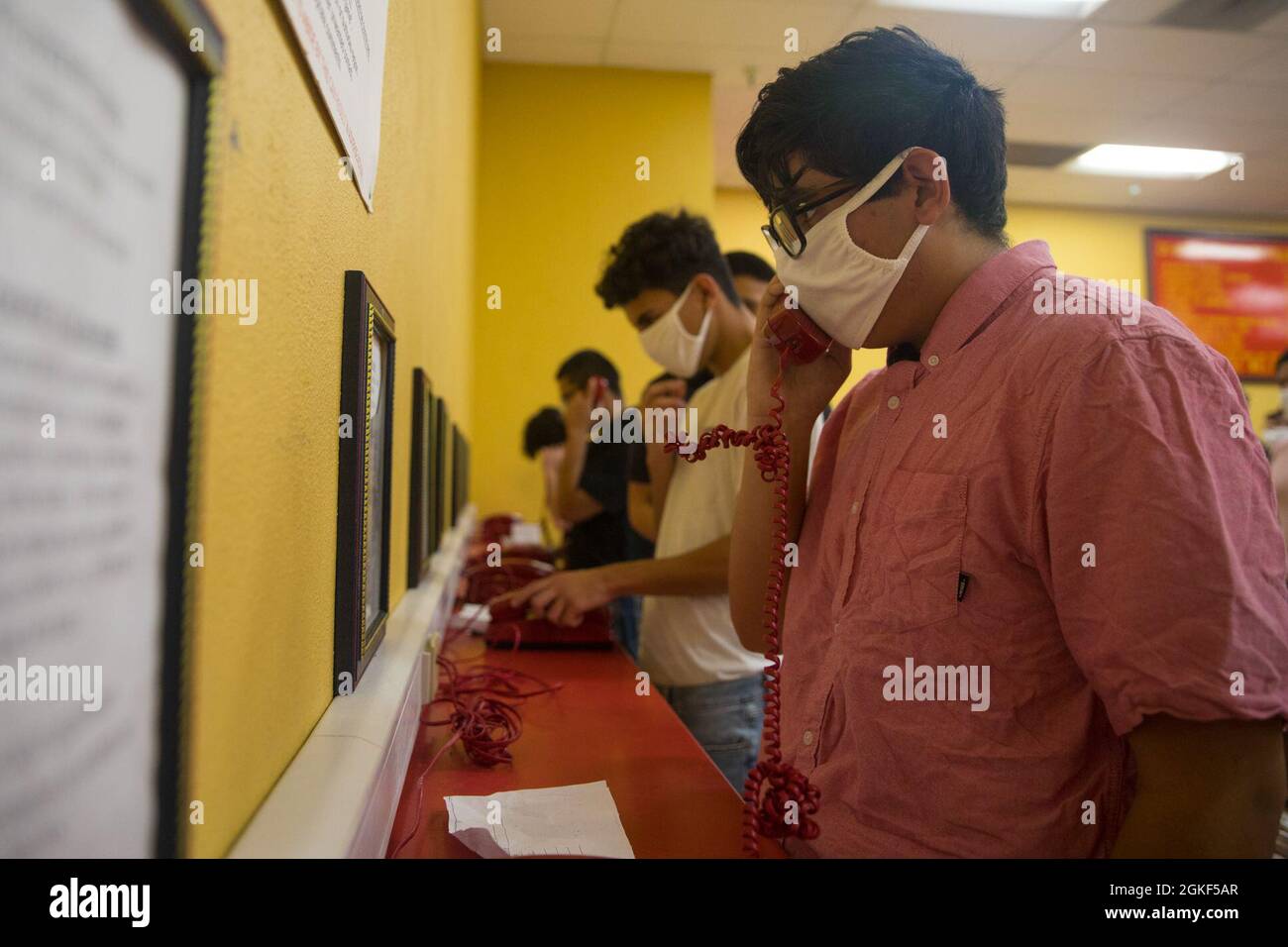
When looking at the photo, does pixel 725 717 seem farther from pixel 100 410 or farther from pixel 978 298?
pixel 100 410

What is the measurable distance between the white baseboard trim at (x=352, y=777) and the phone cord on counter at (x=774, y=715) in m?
0.35

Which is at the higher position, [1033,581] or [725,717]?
[1033,581]

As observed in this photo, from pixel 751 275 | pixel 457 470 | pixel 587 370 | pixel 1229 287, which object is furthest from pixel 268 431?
pixel 1229 287

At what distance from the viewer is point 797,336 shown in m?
1.08

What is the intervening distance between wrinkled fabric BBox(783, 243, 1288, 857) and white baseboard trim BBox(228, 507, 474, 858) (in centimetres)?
42

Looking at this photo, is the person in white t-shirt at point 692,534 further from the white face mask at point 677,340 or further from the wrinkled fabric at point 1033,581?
the wrinkled fabric at point 1033,581

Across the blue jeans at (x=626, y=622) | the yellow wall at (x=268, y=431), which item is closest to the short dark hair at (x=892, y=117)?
the yellow wall at (x=268, y=431)

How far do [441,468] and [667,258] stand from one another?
75 cm

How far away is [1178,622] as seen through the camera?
0.63 meters

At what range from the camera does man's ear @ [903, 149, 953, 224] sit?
0.87m

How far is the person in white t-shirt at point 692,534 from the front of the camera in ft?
5.22

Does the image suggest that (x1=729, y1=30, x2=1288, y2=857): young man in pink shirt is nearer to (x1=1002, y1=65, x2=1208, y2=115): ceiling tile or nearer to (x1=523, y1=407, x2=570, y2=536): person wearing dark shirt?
(x1=523, y1=407, x2=570, y2=536): person wearing dark shirt

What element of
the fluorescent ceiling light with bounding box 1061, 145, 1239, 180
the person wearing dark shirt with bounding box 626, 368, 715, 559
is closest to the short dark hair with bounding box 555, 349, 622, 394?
the person wearing dark shirt with bounding box 626, 368, 715, 559
